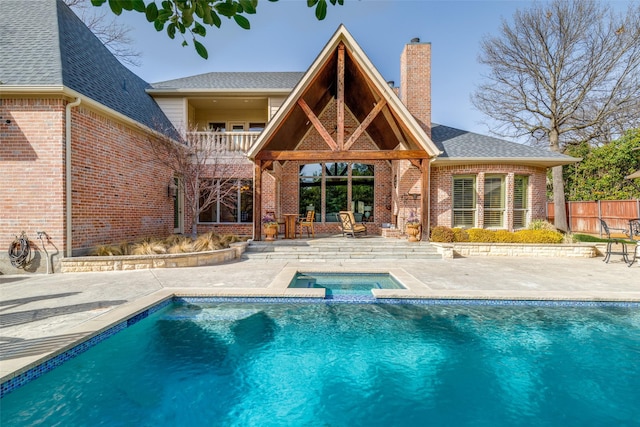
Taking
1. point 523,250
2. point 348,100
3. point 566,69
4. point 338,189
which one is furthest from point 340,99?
point 566,69

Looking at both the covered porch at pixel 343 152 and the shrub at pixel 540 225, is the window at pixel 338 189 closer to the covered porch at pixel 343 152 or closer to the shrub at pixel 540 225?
the covered porch at pixel 343 152

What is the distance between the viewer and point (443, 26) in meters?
11.1

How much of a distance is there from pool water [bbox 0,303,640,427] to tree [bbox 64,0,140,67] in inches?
735

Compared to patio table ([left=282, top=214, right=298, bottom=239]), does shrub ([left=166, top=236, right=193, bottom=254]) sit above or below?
below

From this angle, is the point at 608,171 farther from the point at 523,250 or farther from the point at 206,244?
the point at 206,244

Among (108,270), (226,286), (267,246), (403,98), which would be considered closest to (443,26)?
(403,98)

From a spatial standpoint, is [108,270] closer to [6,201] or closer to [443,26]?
[6,201]

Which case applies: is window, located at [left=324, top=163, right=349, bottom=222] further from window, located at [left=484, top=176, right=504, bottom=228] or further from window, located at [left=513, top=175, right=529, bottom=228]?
window, located at [left=513, top=175, right=529, bottom=228]

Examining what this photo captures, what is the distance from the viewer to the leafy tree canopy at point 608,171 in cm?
1616

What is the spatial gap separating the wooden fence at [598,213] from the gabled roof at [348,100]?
35.6 feet

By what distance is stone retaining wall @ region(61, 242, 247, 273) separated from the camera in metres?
7.02

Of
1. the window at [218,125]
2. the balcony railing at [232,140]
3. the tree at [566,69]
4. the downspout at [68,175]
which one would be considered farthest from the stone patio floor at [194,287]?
the tree at [566,69]

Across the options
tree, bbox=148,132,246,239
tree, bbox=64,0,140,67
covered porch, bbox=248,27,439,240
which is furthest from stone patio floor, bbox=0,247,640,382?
tree, bbox=64,0,140,67

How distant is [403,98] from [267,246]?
7996 mm
